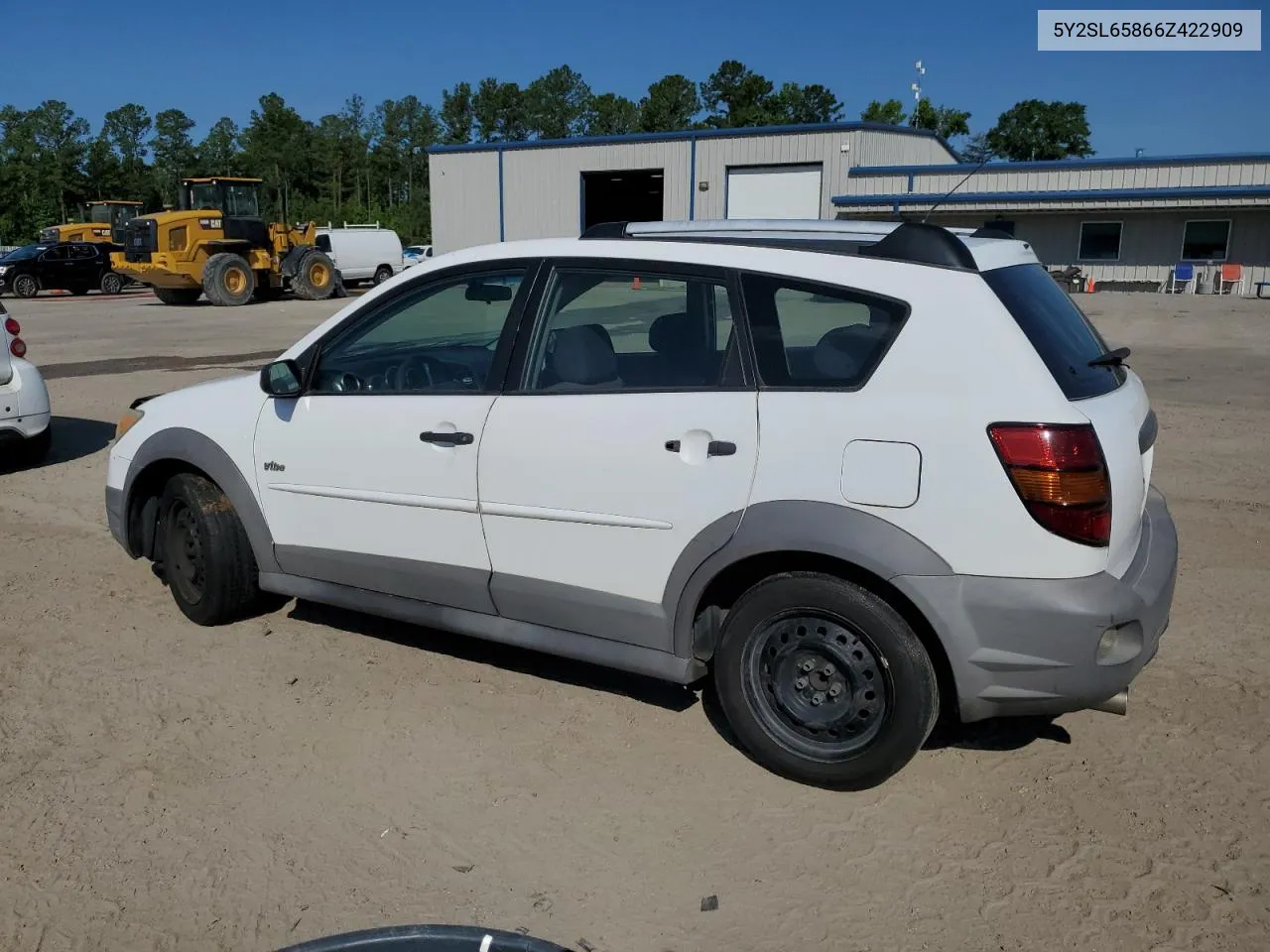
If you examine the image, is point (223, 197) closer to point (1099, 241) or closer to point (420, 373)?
point (1099, 241)

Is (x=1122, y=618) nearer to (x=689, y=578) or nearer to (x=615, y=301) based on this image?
(x=689, y=578)

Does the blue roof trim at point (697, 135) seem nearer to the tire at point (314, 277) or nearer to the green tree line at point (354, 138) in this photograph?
the tire at point (314, 277)

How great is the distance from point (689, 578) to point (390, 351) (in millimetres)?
1859

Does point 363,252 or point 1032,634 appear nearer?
point 1032,634

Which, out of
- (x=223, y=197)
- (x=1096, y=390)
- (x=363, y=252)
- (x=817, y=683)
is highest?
(x=223, y=197)

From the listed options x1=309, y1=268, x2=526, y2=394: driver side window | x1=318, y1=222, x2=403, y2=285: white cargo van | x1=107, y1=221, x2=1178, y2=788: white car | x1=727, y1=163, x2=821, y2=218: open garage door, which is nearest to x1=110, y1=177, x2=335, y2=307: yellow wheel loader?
x1=318, y1=222, x2=403, y2=285: white cargo van

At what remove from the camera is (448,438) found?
4043 mm

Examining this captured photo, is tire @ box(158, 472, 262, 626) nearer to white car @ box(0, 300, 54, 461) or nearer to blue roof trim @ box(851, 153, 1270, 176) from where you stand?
white car @ box(0, 300, 54, 461)

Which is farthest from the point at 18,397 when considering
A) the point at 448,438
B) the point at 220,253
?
the point at 220,253

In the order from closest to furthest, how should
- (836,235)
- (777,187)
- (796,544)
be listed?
(796,544), (836,235), (777,187)

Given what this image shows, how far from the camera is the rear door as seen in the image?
3.25 metres

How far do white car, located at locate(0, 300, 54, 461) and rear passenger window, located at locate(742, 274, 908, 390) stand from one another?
21.3 ft

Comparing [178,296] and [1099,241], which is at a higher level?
[1099,241]

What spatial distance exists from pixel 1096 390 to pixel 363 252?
114 ft
